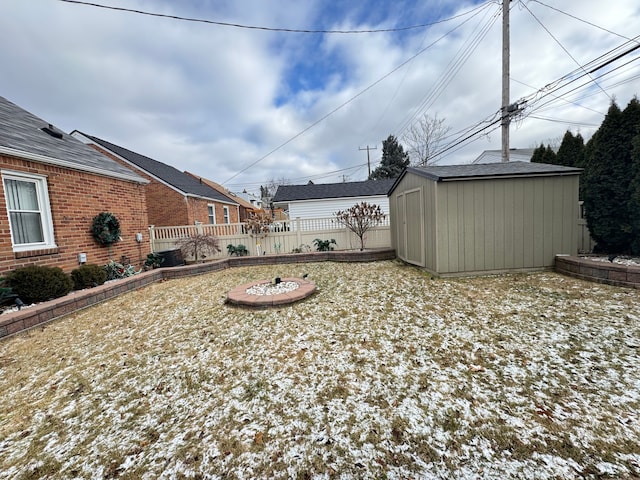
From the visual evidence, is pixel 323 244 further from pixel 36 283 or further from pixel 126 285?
pixel 36 283

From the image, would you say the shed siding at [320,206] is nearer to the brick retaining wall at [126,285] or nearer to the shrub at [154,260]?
the brick retaining wall at [126,285]

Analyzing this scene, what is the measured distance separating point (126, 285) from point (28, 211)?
7.20 feet

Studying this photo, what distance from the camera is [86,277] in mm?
5141

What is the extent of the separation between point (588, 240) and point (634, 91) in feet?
11.2

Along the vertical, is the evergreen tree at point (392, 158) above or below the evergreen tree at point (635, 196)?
above

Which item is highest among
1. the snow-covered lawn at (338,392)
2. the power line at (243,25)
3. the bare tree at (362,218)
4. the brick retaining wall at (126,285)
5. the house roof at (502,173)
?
the power line at (243,25)

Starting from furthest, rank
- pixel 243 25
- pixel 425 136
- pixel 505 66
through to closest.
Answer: pixel 425 136 < pixel 505 66 < pixel 243 25

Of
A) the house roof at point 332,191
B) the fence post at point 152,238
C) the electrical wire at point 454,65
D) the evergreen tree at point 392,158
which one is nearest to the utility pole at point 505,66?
the electrical wire at point 454,65

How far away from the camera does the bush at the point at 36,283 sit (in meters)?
4.11

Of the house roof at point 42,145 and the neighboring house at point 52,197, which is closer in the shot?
the neighboring house at point 52,197

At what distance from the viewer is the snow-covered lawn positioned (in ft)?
5.14

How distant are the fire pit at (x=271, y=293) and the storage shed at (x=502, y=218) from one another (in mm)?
2865

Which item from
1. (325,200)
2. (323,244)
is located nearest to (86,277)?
(323,244)

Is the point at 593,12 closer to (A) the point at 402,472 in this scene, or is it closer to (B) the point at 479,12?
(B) the point at 479,12
